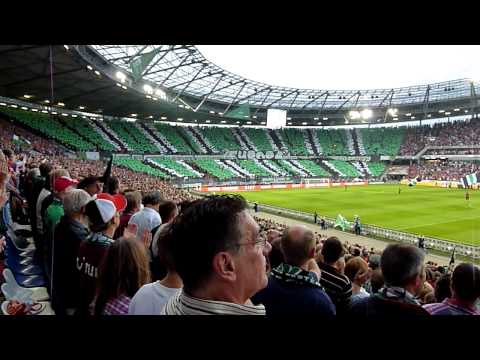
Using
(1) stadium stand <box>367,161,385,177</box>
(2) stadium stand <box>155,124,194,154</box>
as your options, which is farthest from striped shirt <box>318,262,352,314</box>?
(1) stadium stand <box>367,161,385,177</box>

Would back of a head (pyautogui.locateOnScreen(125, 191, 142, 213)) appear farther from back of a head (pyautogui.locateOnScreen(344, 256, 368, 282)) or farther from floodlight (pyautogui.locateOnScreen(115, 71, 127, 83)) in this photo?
floodlight (pyautogui.locateOnScreen(115, 71, 127, 83))

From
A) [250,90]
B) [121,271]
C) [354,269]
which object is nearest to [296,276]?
[121,271]

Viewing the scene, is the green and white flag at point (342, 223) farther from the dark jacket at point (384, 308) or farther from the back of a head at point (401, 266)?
the dark jacket at point (384, 308)

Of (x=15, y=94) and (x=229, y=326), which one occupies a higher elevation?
(x=15, y=94)

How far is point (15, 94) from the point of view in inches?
885

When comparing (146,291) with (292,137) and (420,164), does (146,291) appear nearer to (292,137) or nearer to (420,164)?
(292,137)

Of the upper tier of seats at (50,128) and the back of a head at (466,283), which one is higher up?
the upper tier of seats at (50,128)

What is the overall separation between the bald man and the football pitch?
15.0m

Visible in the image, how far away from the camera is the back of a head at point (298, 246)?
104 inches

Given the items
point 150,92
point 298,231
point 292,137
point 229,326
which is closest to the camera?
point 229,326

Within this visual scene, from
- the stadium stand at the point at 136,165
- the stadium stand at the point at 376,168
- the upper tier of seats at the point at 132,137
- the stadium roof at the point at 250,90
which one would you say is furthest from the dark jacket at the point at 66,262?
the upper tier of seats at the point at 132,137

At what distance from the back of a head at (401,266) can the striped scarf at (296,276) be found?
462mm
